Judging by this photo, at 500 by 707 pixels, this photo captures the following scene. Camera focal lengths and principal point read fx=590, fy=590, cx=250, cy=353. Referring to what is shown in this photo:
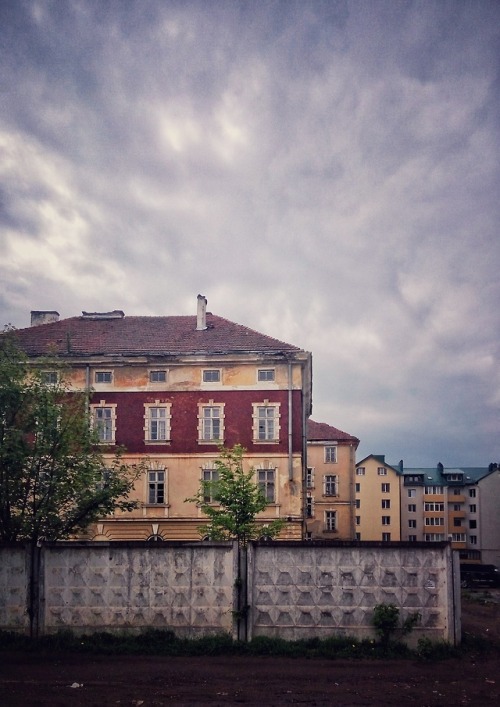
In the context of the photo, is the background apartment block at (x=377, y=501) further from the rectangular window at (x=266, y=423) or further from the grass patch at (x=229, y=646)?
the grass patch at (x=229, y=646)

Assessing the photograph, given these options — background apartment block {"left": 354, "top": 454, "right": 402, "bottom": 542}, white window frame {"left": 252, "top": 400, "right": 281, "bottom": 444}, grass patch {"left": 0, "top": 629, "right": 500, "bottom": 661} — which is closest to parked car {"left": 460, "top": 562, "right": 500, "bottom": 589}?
white window frame {"left": 252, "top": 400, "right": 281, "bottom": 444}

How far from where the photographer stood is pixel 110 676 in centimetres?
1102

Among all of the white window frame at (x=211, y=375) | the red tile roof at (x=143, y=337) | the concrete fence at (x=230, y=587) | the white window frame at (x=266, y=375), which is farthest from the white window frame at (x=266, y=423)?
the concrete fence at (x=230, y=587)

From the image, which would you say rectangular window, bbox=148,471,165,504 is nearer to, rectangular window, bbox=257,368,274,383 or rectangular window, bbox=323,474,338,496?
rectangular window, bbox=257,368,274,383

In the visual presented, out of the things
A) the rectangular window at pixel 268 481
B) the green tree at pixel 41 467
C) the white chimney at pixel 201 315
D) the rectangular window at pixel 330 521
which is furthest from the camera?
the rectangular window at pixel 330 521

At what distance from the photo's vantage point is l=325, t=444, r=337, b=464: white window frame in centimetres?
5566

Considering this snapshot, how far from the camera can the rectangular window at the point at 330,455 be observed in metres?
55.7

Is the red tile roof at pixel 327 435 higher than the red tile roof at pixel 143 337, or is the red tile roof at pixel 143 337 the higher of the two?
the red tile roof at pixel 143 337

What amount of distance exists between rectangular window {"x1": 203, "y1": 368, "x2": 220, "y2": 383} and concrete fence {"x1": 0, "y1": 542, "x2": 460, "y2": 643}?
61.1 ft

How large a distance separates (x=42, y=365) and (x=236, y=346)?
14657mm

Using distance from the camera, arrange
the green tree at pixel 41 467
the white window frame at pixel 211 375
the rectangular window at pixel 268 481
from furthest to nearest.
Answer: the white window frame at pixel 211 375, the rectangular window at pixel 268 481, the green tree at pixel 41 467

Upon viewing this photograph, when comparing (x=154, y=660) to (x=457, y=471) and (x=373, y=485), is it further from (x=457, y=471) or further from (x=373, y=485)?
(x=457, y=471)

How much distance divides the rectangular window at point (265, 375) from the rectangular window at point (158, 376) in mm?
5202

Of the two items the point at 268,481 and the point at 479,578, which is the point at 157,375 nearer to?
the point at 268,481
